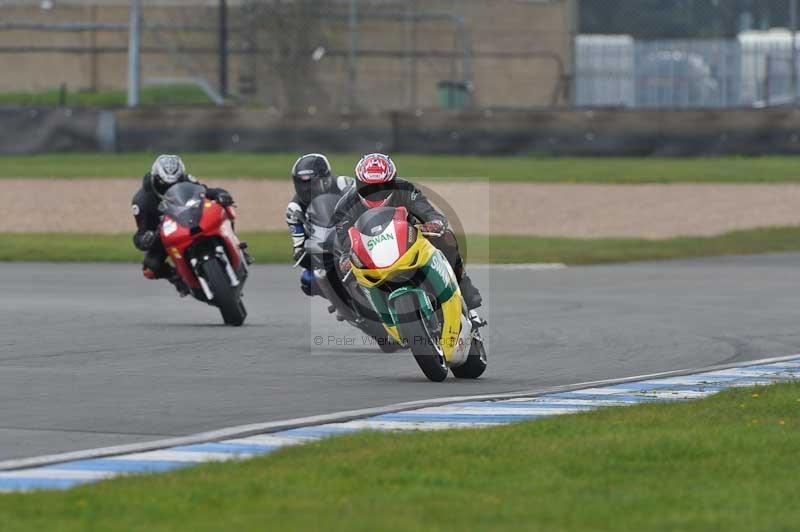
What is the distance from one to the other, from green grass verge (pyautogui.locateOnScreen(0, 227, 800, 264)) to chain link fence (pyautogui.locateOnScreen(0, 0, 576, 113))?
44.9 feet

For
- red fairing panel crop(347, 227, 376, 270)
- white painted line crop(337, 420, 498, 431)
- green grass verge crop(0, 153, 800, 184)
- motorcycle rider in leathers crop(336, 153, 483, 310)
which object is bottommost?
green grass verge crop(0, 153, 800, 184)

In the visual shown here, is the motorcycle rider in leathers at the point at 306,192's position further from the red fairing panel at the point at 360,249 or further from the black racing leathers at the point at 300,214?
the red fairing panel at the point at 360,249

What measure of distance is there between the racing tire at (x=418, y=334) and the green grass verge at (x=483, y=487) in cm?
218

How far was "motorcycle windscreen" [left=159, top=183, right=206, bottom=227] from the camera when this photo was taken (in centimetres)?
1602

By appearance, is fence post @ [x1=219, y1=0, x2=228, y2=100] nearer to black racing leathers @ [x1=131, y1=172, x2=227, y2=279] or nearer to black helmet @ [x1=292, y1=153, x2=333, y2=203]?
black racing leathers @ [x1=131, y1=172, x2=227, y2=279]

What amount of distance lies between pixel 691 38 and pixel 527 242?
18.0 meters

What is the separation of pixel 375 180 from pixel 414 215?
35cm

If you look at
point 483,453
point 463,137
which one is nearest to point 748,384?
point 483,453

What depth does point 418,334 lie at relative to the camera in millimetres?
11477

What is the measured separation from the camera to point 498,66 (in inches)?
1822

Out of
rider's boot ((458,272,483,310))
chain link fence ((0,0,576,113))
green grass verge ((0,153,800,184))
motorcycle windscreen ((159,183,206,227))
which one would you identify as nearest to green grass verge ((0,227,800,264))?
green grass verge ((0,153,800,184))

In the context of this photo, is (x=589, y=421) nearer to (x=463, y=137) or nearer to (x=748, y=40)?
(x=463, y=137)

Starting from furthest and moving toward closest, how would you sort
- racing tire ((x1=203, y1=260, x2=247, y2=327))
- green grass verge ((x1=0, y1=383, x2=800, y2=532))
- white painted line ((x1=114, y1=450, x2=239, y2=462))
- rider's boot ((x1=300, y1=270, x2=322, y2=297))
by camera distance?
1. racing tire ((x1=203, y1=260, x2=247, y2=327))
2. rider's boot ((x1=300, y1=270, x2=322, y2=297))
3. white painted line ((x1=114, y1=450, x2=239, y2=462))
4. green grass verge ((x1=0, y1=383, x2=800, y2=532))

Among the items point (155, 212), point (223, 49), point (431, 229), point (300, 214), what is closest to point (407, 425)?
point (431, 229)
